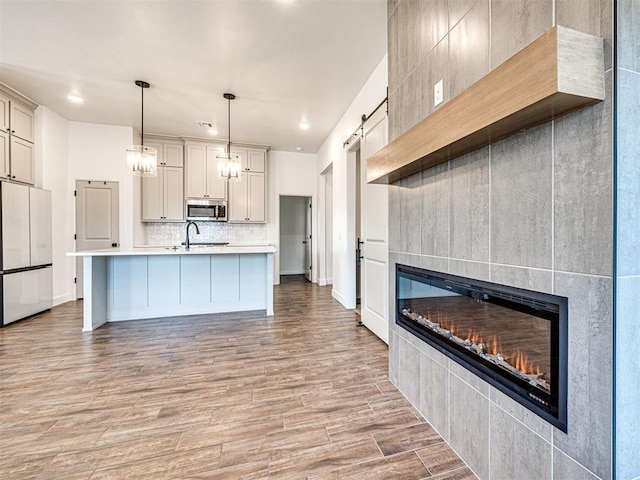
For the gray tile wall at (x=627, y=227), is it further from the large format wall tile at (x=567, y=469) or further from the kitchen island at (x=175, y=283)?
the kitchen island at (x=175, y=283)

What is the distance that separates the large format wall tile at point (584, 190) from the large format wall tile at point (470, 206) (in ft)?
1.07

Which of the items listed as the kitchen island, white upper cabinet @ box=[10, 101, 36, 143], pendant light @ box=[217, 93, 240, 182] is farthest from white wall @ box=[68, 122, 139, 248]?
pendant light @ box=[217, 93, 240, 182]

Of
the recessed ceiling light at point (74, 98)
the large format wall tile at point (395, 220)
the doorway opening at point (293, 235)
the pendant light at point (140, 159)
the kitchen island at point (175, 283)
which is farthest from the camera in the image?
the doorway opening at point (293, 235)

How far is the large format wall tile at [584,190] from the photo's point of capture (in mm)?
835

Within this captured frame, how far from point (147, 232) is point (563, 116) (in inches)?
262

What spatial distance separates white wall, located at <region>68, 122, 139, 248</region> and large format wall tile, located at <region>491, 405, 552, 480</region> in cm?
596

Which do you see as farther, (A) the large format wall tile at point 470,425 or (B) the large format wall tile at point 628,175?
(A) the large format wall tile at point 470,425

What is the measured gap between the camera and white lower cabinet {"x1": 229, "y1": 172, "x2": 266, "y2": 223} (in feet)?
20.1

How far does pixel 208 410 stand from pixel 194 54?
133 inches

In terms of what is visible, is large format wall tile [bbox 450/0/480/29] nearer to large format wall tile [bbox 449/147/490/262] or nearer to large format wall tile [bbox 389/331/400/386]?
large format wall tile [bbox 449/147/490/262]

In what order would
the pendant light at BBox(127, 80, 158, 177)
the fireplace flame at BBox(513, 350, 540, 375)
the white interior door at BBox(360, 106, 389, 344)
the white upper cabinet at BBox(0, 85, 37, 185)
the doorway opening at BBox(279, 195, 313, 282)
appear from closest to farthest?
1. the fireplace flame at BBox(513, 350, 540, 375)
2. the white interior door at BBox(360, 106, 389, 344)
3. the pendant light at BBox(127, 80, 158, 177)
4. the white upper cabinet at BBox(0, 85, 37, 185)
5. the doorway opening at BBox(279, 195, 313, 282)


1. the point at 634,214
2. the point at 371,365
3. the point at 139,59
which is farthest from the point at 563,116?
the point at 139,59

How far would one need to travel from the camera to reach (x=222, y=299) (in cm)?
418

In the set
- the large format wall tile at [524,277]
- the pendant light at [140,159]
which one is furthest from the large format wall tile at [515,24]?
the pendant light at [140,159]
